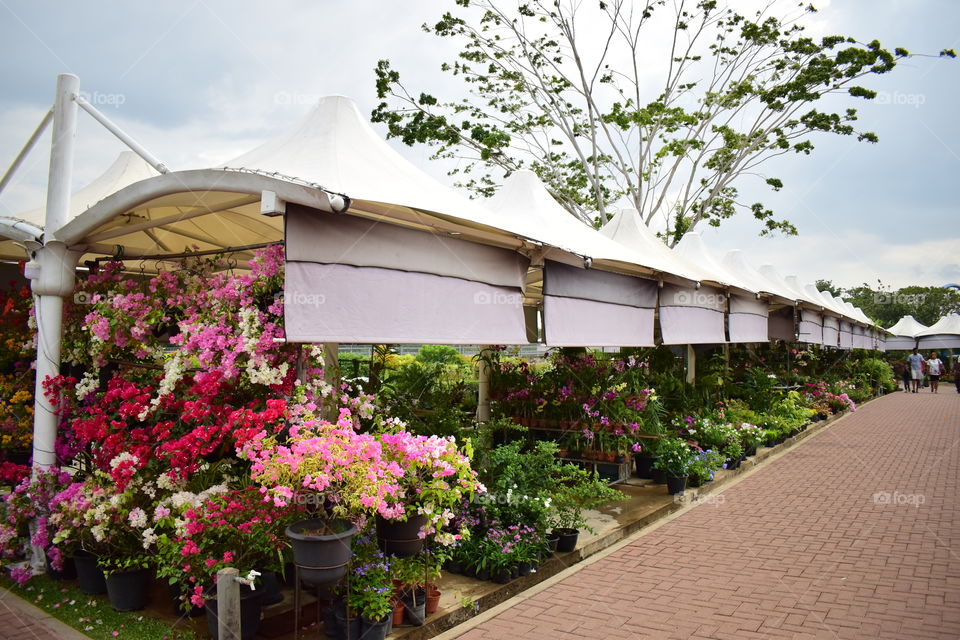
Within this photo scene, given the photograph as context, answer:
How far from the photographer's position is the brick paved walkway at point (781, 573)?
420 centimetres

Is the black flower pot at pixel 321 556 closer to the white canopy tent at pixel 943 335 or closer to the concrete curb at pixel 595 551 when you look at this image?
the concrete curb at pixel 595 551

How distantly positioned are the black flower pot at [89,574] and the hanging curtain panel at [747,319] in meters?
8.40

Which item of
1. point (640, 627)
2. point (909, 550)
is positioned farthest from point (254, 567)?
point (909, 550)

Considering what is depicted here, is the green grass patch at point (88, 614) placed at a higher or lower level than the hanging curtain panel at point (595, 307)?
lower

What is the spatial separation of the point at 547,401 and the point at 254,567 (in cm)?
494

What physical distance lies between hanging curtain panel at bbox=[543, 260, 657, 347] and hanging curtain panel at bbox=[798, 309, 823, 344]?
9454 mm

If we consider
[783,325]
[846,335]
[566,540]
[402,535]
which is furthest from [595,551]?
[846,335]

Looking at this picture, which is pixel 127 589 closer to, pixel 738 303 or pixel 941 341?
pixel 738 303

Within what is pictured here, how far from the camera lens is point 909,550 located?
584cm

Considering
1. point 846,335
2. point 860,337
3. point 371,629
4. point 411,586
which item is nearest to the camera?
point 371,629

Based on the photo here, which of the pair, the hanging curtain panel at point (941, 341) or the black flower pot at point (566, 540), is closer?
the black flower pot at point (566, 540)

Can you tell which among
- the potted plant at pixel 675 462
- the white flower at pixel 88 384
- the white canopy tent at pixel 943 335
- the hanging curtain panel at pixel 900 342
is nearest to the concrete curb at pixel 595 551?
the potted plant at pixel 675 462

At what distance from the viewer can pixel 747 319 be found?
34.1 feet

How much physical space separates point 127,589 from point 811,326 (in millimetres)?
15548
